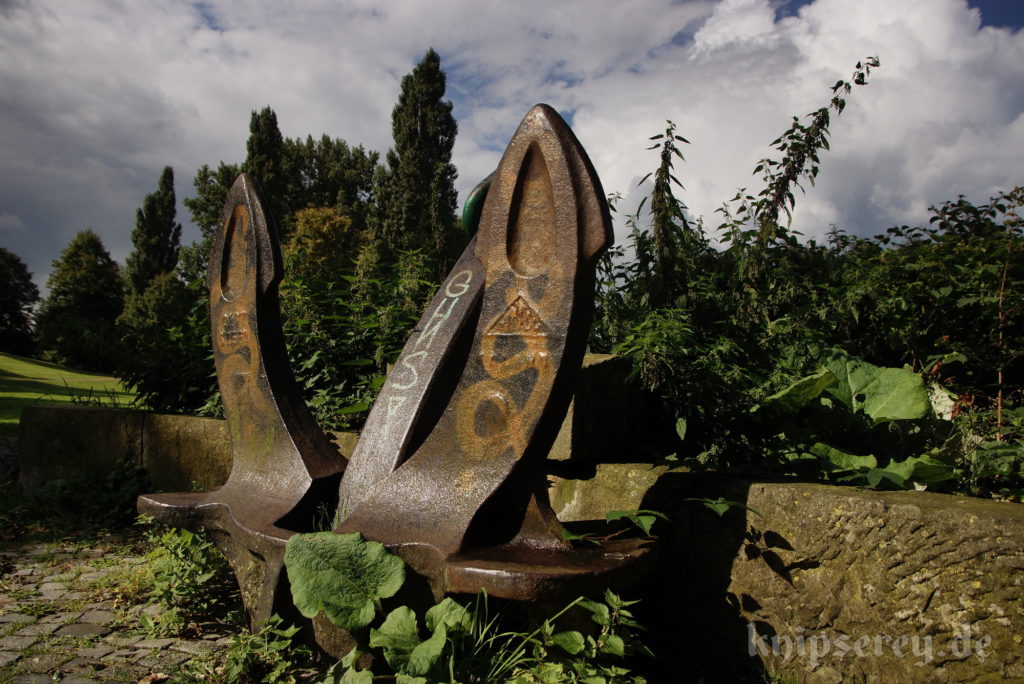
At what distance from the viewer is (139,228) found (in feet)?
115

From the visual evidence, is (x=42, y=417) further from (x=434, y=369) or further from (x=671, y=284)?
(x=671, y=284)

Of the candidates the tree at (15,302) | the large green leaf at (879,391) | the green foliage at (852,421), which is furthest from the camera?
the tree at (15,302)

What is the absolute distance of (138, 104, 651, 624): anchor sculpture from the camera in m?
1.83

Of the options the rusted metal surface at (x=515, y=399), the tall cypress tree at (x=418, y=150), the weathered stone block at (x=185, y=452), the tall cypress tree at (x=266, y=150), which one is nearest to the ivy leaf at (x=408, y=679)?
the rusted metal surface at (x=515, y=399)

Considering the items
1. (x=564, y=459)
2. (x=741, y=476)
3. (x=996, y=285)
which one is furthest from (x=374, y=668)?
(x=996, y=285)

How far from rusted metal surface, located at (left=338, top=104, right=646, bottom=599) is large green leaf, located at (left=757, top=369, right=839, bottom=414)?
3.65 feet

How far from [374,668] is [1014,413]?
2.74 meters

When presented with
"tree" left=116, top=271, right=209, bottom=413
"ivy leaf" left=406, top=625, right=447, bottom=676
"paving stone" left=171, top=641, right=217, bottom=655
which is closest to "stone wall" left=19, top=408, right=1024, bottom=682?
"ivy leaf" left=406, top=625, right=447, bottom=676

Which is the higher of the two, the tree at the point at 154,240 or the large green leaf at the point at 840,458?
the tree at the point at 154,240

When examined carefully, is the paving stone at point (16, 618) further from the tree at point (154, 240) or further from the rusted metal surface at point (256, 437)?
the tree at point (154, 240)

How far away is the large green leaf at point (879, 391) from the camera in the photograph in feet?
9.29

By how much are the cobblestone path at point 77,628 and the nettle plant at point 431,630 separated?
0.67 meters

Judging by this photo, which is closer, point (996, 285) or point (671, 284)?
point (996, 285)

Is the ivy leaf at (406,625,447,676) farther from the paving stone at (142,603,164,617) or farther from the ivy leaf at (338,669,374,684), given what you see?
the paving stone at (142,603,164,617)
